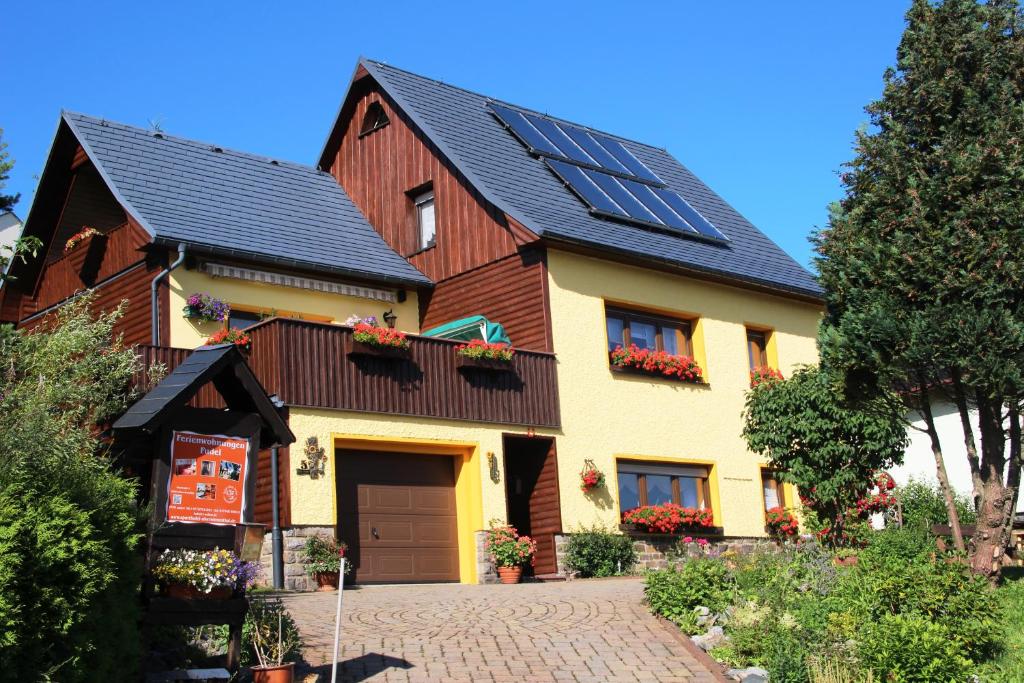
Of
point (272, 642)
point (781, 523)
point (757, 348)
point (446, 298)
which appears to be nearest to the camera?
point (272, 642)

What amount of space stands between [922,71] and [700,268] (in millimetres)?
9635

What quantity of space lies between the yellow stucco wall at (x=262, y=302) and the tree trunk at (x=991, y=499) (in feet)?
38.1

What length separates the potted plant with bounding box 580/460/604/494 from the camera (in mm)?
21406

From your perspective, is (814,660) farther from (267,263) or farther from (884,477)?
(267,263)

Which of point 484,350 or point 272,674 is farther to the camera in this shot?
point 484,350

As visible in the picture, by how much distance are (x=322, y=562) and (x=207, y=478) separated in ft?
25.3

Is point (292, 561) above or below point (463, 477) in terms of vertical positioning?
below

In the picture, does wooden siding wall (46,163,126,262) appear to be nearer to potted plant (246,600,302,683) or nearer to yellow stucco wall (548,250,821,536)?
yellow stucco wall (548,250,821,536)

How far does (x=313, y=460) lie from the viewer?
1830cm

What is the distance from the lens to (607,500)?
21.8 m

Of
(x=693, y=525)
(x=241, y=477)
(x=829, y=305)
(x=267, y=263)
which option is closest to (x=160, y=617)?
(x=241, y=477)

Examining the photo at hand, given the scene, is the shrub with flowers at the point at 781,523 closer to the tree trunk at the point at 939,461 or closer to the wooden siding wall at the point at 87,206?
the tree trunk at the point at 939,461

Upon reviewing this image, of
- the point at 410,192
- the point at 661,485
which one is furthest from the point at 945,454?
the point at 410,192

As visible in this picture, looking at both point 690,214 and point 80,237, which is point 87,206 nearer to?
point 80,237
